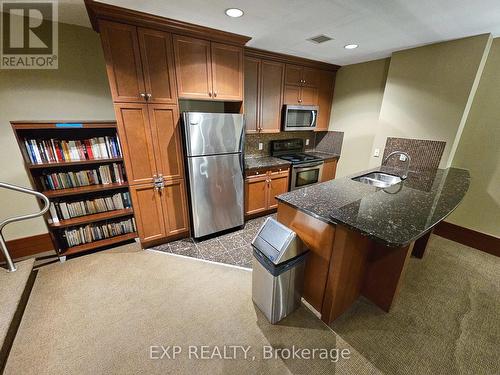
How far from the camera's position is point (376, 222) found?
1.22 meters

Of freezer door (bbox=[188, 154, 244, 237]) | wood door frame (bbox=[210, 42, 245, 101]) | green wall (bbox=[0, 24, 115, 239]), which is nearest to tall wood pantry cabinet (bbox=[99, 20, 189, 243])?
freezer door (bbox=[188, 154, 244, 237])

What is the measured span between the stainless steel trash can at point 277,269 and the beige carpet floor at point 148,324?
155 millimetres

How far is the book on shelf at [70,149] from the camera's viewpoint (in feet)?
6.74

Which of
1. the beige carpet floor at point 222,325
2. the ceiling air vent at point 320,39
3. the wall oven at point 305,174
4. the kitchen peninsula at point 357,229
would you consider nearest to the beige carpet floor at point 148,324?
the beige carpet floor at point 222,325

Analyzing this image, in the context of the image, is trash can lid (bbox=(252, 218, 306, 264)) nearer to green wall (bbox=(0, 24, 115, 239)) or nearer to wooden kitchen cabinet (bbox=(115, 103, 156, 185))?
wooden kitchen cabinet (bbox=(115, 103, 156, 185))

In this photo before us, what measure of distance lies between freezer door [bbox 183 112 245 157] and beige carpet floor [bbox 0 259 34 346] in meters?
1.92

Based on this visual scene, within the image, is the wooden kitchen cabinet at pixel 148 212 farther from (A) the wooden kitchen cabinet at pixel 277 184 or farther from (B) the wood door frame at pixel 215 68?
(A) the wooden kitchen cabinet at pixel 277 184

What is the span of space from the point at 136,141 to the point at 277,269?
189 centimetres

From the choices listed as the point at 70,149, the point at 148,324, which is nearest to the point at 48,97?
the point at 70,149

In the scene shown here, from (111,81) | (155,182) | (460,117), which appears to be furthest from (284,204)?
(460,117)

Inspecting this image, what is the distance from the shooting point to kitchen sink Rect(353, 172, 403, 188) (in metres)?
2.35

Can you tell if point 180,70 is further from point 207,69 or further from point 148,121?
point 148,121

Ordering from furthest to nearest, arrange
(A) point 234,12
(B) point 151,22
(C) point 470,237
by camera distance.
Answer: (C) point 470,237 < (B) point 151,22 < (A) point 234,12

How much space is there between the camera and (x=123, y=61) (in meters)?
1.89
